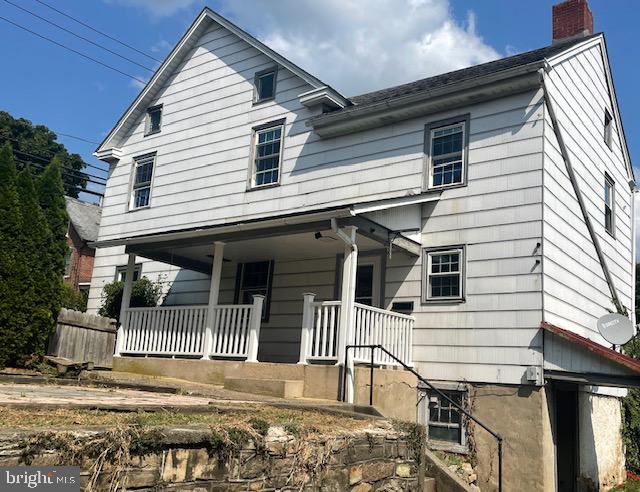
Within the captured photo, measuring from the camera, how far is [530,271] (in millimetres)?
11156

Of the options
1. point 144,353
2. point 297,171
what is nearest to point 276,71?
point 297,171

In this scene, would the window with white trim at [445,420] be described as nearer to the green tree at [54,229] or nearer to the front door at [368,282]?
the front door at [368,282]

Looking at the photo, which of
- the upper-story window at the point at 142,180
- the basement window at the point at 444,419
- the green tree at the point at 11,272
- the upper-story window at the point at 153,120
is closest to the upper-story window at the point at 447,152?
the basement window at the point at 444,419

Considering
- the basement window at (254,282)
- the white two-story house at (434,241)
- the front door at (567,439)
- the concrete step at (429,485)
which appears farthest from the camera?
the basement window at (254,282)

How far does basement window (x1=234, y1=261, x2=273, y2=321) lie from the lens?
580 inches

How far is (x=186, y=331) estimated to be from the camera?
13.0 meters

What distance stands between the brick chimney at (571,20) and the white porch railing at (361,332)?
8773mm

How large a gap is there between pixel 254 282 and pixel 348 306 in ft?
16.5

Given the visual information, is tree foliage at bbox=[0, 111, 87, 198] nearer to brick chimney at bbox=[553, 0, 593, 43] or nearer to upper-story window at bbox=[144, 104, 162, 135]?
upper-story window at bbox=[144, 104, 162, 135]

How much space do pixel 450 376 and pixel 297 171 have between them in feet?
20.7

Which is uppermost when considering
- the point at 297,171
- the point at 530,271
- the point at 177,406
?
the point at 297,171

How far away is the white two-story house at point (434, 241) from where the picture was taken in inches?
432

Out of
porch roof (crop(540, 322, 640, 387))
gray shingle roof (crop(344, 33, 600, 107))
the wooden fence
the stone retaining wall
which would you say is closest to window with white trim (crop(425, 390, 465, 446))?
porch roof (crop(540, 322, 640, 387))

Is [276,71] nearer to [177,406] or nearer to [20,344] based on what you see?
[20,344]
